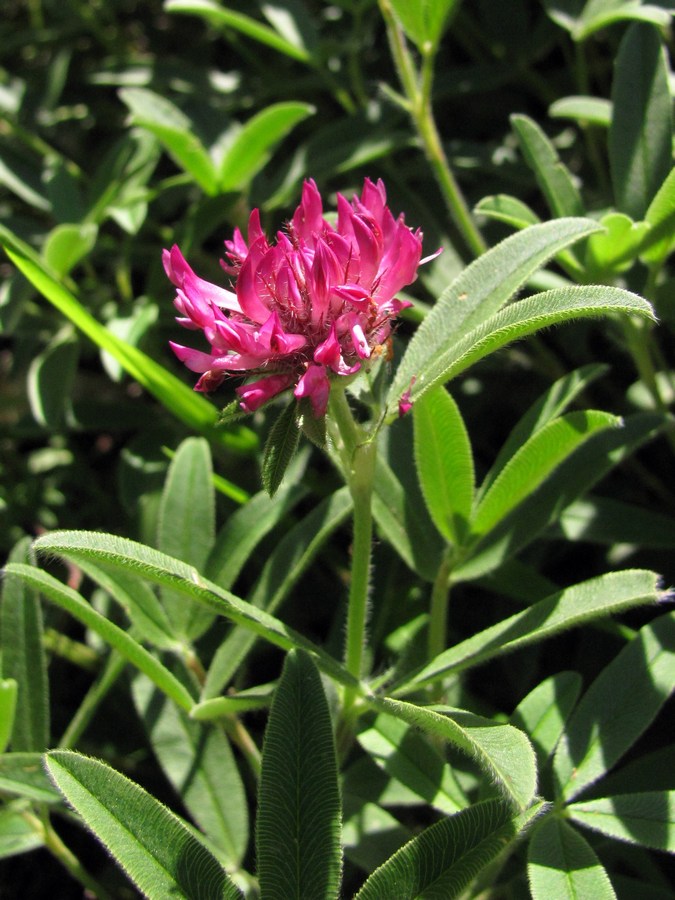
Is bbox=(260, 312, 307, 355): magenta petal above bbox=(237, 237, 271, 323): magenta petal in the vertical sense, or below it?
below

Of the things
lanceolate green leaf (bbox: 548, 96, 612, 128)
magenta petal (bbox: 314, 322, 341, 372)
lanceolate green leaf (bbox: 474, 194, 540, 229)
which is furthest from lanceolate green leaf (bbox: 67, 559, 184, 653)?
lanceolate green leaf (bbox: 548, 96, 612, 128)

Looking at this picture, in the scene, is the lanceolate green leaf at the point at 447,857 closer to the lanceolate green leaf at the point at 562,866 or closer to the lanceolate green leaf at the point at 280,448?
the lanceolate green leaf at the point at 562,866

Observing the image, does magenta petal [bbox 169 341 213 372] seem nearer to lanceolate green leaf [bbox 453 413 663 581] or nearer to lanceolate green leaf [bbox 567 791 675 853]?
lanceolate green leaf [bbox 453 413 663 581]

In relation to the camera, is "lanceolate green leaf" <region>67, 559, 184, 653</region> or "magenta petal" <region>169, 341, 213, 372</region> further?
"lanceolate green leaf" <region>67, 559, 184, 653</region>

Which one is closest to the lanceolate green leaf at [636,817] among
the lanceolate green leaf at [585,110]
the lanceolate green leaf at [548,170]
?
the lanceolate green leaf at [548,170]

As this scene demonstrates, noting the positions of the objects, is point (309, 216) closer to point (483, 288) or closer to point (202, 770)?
point (483, 288)

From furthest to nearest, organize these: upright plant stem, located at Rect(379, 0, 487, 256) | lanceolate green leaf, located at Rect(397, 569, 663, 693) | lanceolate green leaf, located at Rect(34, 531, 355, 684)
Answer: upright plant stem, located at Rect(379, 0, 487, 256) < lanceolate green leaf, located at Rect(397, 569, 663, 693) < lanceolate green leaf, located at Rect(34, 531, 355, 684)

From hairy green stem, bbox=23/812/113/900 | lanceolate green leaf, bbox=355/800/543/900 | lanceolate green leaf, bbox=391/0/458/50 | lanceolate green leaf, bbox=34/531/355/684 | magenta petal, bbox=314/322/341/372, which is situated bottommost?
hairy green stem, bbox=23/812/113/900

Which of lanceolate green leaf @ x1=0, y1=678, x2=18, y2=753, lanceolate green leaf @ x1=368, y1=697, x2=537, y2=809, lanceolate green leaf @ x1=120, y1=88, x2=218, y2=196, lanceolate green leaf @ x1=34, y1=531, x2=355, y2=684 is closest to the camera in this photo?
lanceolate green leaf @ x1=368, y1=697, x2=537, y2=809
